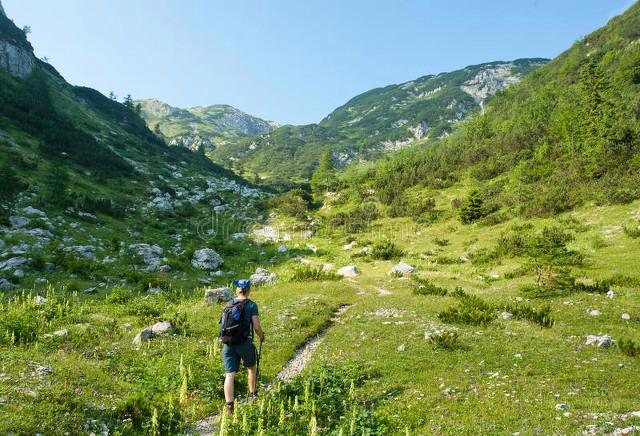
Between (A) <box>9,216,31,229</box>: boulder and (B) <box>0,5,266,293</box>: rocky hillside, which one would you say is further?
(A) <box>9,216,31,229</box>: boulder

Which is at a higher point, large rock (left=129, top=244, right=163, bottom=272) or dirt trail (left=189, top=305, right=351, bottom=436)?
large rock (left=129, top=244, right=163, bottom=272)

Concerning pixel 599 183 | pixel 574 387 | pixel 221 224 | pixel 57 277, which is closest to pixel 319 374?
pixel 574 387

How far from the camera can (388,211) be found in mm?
49281

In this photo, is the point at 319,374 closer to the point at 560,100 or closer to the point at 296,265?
the point at 296,265

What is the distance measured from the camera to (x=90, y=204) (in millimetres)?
32844

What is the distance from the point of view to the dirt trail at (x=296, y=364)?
7.63m

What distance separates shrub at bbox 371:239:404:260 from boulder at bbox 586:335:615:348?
22.1m

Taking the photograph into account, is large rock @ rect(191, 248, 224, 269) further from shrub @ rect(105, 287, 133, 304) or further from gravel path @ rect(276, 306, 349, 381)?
gravel path @ rect(276, 306, 349, 381)

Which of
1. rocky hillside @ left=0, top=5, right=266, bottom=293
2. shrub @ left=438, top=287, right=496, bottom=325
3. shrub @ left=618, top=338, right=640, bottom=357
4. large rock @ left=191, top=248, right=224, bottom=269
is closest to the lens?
shrub @ left=618, top=338, right=640, bottom=357

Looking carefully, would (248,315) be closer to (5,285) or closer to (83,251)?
(5,285)

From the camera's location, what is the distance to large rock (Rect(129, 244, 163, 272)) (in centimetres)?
2537

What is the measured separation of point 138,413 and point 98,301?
491 inches

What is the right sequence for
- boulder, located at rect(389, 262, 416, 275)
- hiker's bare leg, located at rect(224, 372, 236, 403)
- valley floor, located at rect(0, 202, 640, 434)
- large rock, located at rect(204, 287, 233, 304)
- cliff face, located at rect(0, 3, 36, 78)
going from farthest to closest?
cliff face, located at rect(0, 3, 36, 78) < boulder, located at rect(389, 262, 416, 275) < large rock, located at rect(204, 287, 233, 304) < hiker's bare leg, located at rect(224, 372, 236, 403) < valley floor, located at rect(0, 202, 640, 434)

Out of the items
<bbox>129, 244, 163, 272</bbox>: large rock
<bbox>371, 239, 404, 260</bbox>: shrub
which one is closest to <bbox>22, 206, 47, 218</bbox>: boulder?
<bbox>129, 244, 163, 272</bbox>: large rock
